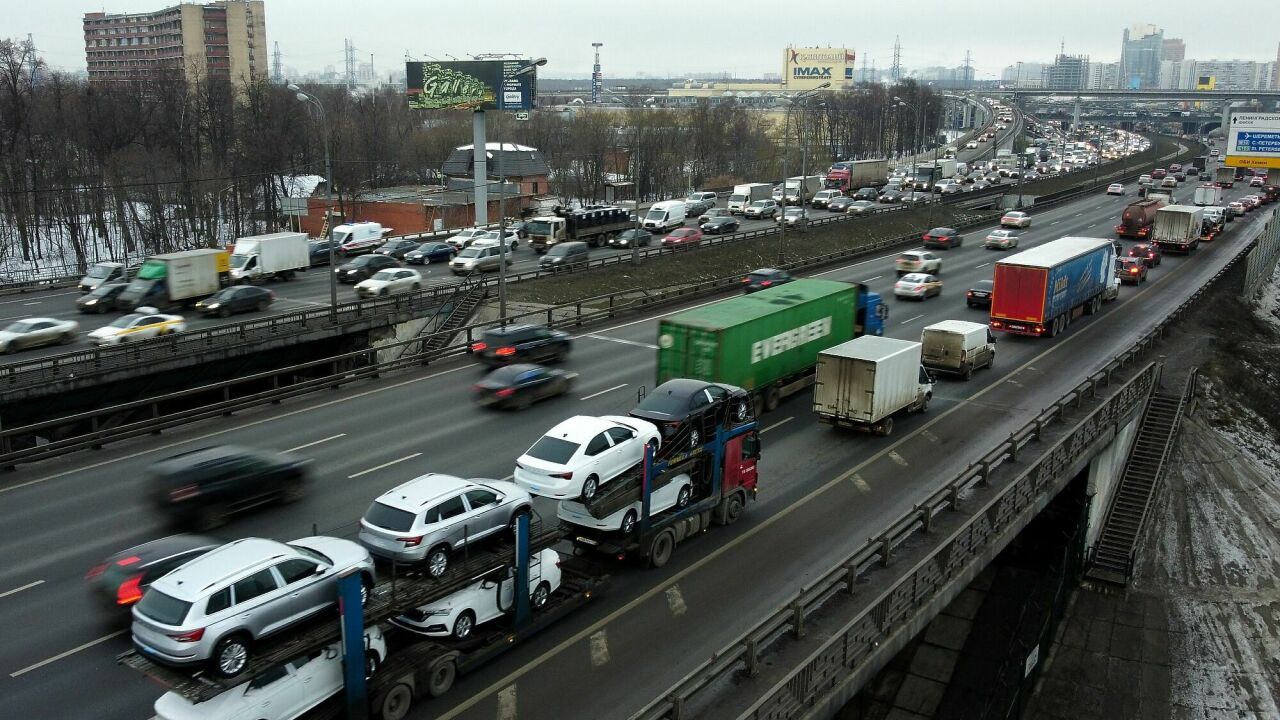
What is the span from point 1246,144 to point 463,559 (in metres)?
81.5

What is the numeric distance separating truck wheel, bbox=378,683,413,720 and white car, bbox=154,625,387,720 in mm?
396

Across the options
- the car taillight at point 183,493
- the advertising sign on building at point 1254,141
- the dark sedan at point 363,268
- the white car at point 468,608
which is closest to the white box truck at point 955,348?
the white car at point 468,608

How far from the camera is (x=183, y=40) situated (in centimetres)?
16550

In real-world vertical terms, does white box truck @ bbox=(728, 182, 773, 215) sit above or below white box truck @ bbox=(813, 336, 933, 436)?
above

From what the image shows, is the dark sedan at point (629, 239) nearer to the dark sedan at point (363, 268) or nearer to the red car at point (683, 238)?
the red car at point (683, 238)

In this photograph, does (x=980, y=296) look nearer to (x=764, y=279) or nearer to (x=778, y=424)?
(x=764, y=279)

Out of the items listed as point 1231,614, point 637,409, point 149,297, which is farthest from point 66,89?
point 1231,614

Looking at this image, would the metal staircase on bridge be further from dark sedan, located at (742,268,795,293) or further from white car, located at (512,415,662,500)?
white car, located at (512,415,662,500)

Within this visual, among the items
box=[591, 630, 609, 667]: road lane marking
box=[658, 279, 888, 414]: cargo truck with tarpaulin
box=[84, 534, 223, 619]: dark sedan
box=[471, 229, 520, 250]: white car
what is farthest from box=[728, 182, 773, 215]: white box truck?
box=[84, 534, 223, 619]: dark sedan

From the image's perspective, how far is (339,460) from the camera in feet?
77.6

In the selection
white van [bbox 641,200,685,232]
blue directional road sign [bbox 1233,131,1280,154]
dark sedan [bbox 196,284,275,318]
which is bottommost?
dark sedan [bbox 196,284,275,318]

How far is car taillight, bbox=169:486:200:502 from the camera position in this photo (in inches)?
743

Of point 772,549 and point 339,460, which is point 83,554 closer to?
point 339,460

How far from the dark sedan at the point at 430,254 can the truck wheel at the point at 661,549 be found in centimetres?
4043
